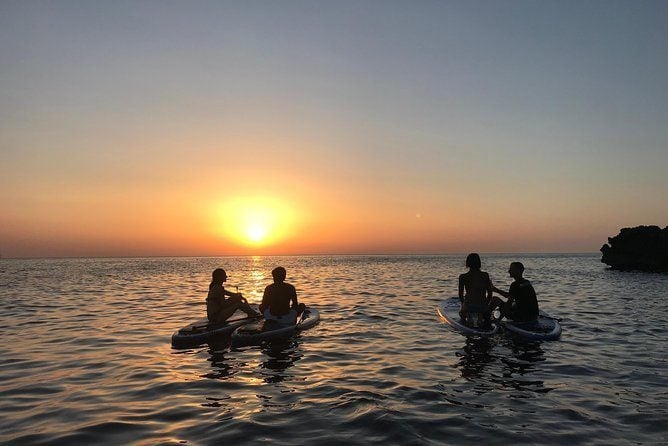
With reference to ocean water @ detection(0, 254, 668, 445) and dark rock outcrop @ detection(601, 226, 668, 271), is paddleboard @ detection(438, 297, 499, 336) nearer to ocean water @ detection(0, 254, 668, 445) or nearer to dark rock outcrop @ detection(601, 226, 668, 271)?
ocean water @ detection(0, 254, 668, 445)

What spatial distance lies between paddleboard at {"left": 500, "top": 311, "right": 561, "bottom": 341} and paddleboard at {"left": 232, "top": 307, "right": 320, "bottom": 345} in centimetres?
790

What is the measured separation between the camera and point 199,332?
50.7ft

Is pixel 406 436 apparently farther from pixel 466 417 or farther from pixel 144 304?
pixel 144 304

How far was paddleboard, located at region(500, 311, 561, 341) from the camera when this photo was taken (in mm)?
15081

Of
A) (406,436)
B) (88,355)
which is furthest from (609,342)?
(88,355)

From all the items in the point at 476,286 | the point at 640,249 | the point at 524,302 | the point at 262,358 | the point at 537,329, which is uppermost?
the point at 640,249

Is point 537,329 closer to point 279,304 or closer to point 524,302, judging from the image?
Answer: point 524,302

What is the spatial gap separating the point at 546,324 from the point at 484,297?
255cm

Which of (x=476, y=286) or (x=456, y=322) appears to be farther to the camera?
(x=456, y=322)

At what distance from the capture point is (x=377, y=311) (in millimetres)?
23688

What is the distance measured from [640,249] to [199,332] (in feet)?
278

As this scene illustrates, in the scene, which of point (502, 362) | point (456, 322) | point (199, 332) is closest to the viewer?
point (502, 362)

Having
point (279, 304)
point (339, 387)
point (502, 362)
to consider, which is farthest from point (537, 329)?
point (279, 304)

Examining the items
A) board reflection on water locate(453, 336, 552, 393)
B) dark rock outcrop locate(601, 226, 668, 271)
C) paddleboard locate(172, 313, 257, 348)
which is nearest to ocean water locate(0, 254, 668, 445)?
board reflection on water locate(453, 336, 552, 393)
